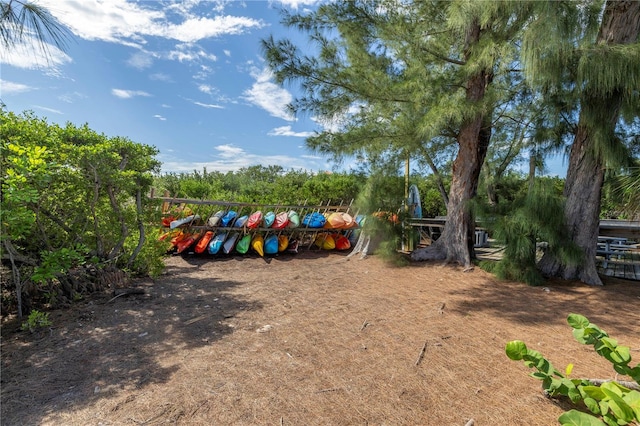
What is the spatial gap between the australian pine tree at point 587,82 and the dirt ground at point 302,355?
98 centimetres

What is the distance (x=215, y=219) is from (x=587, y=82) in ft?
20.6

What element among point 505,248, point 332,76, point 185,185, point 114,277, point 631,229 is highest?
point 332,76

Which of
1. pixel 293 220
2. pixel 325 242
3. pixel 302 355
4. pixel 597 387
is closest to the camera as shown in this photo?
pixel 597 387

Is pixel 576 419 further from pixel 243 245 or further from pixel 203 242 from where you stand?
pixel 203 242

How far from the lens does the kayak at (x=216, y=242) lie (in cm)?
636

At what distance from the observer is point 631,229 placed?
519cm

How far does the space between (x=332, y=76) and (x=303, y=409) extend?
4801 mm

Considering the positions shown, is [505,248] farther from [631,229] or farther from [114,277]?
[114,277]

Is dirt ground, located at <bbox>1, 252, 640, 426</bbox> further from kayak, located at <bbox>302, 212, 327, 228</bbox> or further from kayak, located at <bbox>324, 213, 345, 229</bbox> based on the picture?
kayak, located at <bbox>324, 213, 345, 229</bbox>

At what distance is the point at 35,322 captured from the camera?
2934mm

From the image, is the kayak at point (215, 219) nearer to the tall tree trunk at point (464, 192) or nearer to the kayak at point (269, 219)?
the kayak at point (269, 219)

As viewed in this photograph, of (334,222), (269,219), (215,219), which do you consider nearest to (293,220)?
(269,219)

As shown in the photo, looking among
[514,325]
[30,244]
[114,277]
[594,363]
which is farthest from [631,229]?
→ [30,244]

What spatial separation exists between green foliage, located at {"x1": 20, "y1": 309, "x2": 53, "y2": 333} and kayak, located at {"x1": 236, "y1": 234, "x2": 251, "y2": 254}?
3.70 m
